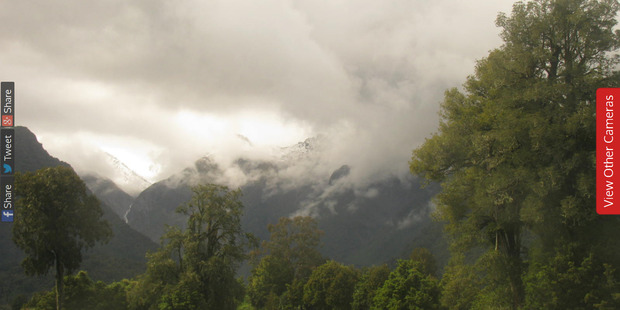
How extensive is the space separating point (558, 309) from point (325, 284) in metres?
37.5

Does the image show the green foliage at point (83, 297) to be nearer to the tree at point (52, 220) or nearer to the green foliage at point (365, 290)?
the tree at point (52, 220)

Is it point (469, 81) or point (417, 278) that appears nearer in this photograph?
point (469, 81)

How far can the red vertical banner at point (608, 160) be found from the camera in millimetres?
18047

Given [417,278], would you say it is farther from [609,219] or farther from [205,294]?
[609,219]

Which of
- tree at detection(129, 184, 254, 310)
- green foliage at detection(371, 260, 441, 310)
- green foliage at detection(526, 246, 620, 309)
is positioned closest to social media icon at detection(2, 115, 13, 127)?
tree at detection(129, 184, 254, 310)

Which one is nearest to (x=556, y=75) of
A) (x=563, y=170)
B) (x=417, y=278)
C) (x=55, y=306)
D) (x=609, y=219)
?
(x=563, y=170)

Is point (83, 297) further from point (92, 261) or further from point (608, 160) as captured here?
point (92, 261)

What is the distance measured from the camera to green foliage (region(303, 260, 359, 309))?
54.5 m

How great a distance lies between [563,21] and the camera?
69.2 ft

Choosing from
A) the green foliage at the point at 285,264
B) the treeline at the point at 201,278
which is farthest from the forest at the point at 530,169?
the green foliage at the point at 285,264

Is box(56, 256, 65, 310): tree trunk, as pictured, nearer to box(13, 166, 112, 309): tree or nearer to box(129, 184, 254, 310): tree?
box(13, 166, 112, 309): tree

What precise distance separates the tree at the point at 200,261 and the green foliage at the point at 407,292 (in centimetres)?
1208

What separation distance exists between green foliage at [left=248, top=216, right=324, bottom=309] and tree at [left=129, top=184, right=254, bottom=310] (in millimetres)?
22712

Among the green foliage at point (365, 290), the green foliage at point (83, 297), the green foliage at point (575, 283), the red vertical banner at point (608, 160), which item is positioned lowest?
the green foliage at point (365, 290)
